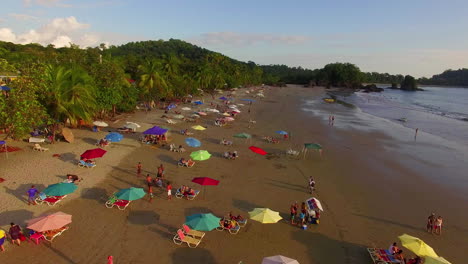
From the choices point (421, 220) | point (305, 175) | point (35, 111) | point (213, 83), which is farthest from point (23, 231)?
point (213, 83)

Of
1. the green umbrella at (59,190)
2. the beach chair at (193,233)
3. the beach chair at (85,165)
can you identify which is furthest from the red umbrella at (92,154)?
the beach chair at (193,233)

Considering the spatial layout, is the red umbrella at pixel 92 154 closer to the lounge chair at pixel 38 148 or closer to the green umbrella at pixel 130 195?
the lounge chair at pixel 38 148

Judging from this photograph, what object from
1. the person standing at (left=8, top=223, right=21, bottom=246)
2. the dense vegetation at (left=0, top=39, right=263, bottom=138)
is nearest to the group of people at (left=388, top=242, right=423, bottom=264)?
the person standing at (left=8, top=223, right=21, bottom=246)

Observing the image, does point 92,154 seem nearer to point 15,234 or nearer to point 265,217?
point 15,234

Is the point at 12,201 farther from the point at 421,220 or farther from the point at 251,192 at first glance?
the point at 421,220

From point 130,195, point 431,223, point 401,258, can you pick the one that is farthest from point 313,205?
point 130,195
